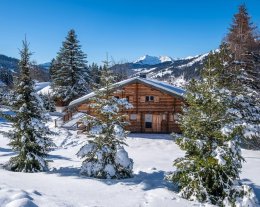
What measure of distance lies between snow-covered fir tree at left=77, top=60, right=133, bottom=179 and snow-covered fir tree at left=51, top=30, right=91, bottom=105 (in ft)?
108

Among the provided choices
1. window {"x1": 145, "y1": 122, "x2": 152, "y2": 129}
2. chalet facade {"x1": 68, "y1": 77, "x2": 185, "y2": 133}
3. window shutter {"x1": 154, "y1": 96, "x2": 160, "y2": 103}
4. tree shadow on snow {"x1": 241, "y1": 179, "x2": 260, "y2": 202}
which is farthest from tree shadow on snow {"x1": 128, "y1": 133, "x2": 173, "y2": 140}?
tree shadow on snow {"x1": 241, "y1": 179, "x2": 260, "y2": 202}

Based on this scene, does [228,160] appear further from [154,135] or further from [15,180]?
[154,135]

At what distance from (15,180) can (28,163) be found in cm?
379

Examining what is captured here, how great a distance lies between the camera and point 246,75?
29.1 meters

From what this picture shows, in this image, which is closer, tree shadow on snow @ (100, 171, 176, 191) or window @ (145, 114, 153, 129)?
tree shadow on snow @ (100, 171, 176, 191)

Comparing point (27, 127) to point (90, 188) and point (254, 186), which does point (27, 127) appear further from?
point (254, 186)

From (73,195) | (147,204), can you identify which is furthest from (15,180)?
(147,204)

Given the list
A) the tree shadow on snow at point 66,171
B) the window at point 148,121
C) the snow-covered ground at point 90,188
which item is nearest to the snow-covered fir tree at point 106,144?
the tree shadow on snow at point 66,171

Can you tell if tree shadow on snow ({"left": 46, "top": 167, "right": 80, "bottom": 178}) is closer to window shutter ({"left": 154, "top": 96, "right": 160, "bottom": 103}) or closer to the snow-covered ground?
the snow-covered ground

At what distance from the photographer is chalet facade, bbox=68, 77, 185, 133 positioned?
121ft

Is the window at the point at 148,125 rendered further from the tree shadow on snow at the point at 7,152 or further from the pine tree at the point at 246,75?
the tree shadow on snow at the point at 7,152

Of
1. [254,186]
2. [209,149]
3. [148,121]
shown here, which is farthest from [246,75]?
[209,149]

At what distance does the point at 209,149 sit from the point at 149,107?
2307cm

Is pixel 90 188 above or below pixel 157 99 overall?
below
